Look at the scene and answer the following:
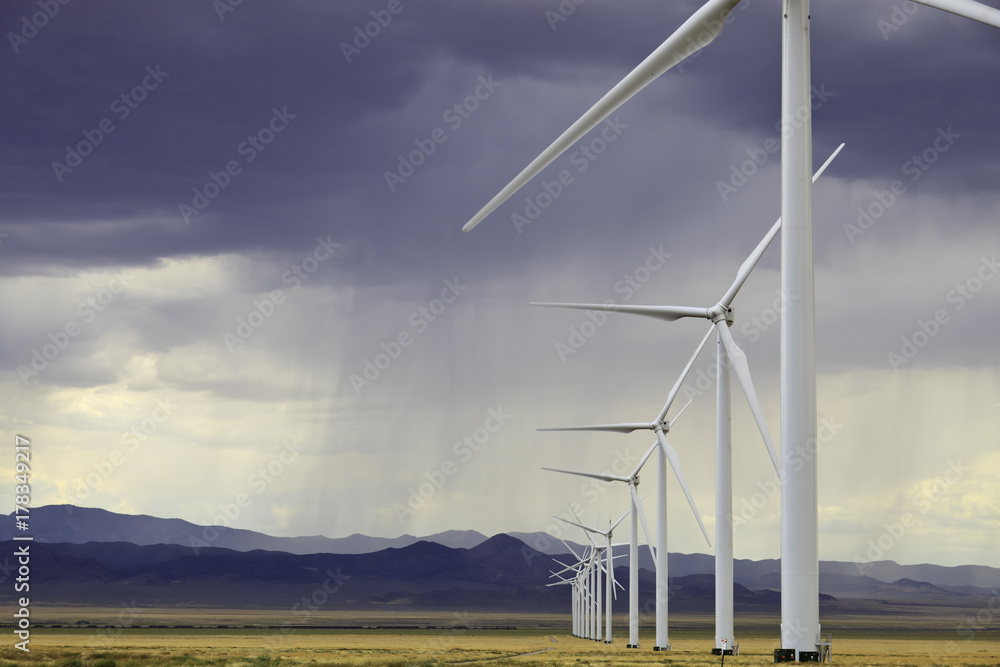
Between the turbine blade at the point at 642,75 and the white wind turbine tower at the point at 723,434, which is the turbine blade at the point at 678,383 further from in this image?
the turbine blade at the point at 642,75

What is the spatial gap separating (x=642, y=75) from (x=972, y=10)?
9914mm

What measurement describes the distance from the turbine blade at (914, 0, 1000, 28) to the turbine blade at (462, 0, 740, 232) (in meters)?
7.00

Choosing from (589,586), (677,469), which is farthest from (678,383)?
(589,586)

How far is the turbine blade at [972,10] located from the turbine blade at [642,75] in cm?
700

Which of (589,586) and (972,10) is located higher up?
(972,10)

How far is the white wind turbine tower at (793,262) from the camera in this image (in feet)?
104

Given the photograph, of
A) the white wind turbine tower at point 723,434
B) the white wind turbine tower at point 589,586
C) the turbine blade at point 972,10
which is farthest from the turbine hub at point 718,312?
the white wind turbine tower at point 589,586

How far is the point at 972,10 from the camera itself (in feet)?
84.6

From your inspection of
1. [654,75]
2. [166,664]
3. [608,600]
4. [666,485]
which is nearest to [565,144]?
[654,75]

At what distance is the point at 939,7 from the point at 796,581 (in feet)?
53.1

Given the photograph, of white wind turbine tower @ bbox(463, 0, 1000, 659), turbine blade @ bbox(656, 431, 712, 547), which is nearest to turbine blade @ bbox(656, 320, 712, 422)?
turbine blade @ bbox(656, 431, 712, 547)

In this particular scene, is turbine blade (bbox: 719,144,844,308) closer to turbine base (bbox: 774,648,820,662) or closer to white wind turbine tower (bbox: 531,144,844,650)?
white wind turbine tower (bbox: 531,144,844,650)

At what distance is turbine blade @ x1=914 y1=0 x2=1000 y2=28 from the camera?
80.8 ft

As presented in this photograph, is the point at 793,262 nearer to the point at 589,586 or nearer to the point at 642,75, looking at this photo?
the point at 642,75
